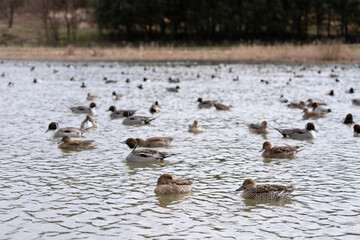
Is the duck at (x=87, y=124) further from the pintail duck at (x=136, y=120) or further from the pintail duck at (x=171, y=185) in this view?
the pintail duck at (x=171, y=185)

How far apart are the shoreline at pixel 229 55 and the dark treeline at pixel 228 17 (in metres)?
17.5

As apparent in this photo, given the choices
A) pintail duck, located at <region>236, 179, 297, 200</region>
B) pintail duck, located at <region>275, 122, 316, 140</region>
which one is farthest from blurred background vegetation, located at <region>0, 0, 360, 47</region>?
pintail duck, located at <region>236, 179, 297, 200</region>

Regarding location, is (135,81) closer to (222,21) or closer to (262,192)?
(262,192)

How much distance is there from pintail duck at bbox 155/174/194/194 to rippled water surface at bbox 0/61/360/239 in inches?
6.1

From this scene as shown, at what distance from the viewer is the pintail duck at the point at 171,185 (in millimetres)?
9305

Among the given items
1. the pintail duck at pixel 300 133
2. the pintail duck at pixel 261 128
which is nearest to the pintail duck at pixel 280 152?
the pintail duck at pixel 300 133

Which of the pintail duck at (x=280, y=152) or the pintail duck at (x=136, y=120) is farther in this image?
the pintail duck at (x=136, y=120)

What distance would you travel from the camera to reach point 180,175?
10.7 m

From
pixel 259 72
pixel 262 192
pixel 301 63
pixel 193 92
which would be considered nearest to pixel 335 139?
pixel 262 192

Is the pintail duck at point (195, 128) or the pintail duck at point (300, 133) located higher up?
the pintail duck at point (195, 128)

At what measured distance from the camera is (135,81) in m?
34.9

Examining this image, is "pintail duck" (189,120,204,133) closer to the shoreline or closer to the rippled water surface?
the rippled water surface

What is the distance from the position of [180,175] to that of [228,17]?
64.2 metres

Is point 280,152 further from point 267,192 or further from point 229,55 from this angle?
point 229,55
